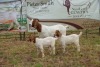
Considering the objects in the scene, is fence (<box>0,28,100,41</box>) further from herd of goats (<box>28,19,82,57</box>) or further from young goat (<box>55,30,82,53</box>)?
young goat (<box>55,30,82,53</box>)

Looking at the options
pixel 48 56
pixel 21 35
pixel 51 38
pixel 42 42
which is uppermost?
pixel 51 38

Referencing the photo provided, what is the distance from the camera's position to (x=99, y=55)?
11430 mm

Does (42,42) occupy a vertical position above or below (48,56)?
above

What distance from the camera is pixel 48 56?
11211 millimetres

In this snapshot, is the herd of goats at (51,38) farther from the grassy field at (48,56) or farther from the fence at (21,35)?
the fence at (21,35)

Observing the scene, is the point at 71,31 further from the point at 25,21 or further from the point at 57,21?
the point at 25,21

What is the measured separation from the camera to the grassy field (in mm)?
10188

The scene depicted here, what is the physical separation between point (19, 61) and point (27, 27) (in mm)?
4152

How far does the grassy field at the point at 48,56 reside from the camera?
10.2 meters

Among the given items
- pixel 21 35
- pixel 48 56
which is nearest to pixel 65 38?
pixel 48 56

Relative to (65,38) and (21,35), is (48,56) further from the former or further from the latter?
(21,35)

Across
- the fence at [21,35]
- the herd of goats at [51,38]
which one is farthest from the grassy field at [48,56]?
the fence at [21,35]

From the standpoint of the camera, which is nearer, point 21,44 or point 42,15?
point 21,44

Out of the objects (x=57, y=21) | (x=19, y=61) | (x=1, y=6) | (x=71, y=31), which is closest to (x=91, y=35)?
(x=71, y=31)
